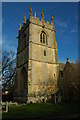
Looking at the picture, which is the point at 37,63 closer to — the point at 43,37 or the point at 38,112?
the point at 43,37

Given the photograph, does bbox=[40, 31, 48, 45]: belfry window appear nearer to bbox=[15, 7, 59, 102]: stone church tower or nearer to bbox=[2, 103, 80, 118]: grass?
bbox=[15, 7, 59, 102]: stone church tower

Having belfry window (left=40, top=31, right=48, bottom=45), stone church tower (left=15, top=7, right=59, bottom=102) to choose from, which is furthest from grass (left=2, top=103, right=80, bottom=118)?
belfry window (left=40, top=31, right=48, bottom=45)

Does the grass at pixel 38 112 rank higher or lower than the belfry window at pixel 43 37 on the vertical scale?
lower

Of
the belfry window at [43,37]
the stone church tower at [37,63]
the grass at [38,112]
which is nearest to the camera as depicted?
the grass at [38,112]

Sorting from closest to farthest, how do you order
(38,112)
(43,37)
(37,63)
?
(38,112) → (37,63) → (43,37)

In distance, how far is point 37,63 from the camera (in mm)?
22438

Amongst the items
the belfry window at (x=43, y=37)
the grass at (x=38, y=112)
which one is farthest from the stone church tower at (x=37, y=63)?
the grass at (x=38, y=112)

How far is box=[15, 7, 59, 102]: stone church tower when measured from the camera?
20347 mm

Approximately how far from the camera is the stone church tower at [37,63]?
2035 centimetres

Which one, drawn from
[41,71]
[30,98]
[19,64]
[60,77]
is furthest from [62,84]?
[19,64]

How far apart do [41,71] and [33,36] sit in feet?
24.5

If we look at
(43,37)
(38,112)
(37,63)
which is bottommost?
(38,112)

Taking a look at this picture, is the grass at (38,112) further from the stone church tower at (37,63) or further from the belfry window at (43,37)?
the belfry window at (43,37)

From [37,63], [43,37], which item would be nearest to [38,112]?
[37,63]
